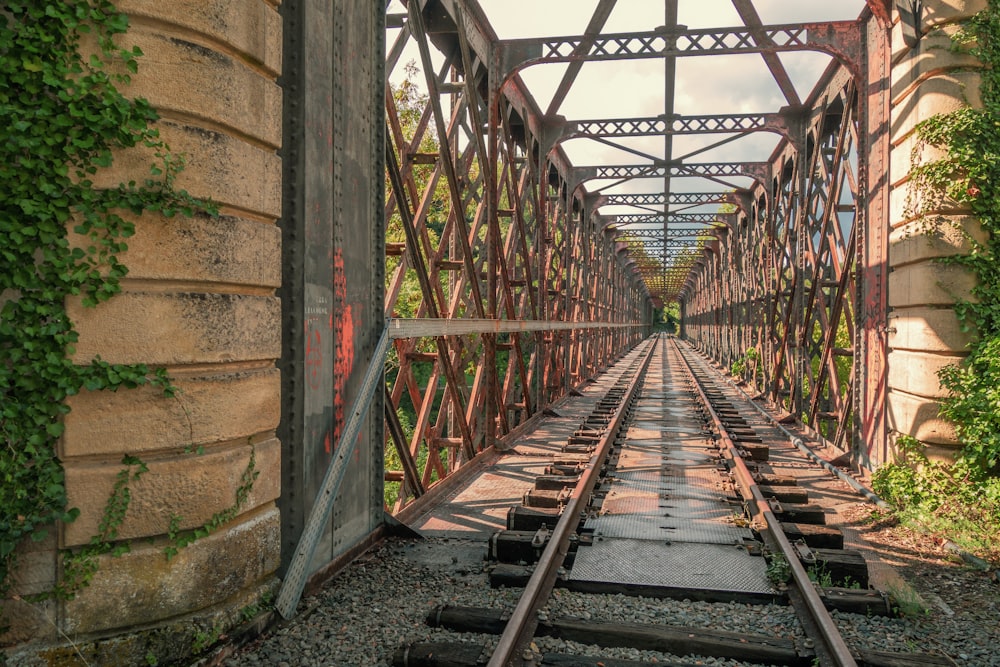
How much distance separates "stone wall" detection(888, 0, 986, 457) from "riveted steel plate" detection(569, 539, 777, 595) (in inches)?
117

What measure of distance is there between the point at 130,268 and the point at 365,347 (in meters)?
2.05

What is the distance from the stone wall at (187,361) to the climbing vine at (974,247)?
591cm

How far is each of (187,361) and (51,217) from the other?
880mm

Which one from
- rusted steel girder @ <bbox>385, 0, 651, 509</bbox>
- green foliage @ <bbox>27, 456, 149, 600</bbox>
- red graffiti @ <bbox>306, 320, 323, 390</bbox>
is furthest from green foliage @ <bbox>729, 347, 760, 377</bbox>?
green foliage @ <bbox>27, 456, 149, 600</bbox>

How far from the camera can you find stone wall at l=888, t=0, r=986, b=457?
20.9 feet

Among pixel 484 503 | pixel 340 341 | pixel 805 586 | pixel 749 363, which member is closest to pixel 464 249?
pixel 484 503

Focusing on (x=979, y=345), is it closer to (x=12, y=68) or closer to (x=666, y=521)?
(x=666, y=521)

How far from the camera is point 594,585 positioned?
4.49 metres

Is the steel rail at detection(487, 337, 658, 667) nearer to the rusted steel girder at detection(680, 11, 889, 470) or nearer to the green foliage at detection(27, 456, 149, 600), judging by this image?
the green foliage at detection(27, 456, 149, 600)

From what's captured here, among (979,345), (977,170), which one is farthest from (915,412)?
(977,170)

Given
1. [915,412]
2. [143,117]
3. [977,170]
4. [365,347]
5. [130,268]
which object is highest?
[977,170]

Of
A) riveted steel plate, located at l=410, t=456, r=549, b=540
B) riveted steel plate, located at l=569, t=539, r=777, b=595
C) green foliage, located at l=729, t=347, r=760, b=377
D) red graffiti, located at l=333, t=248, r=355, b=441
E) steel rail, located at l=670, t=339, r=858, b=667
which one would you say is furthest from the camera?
green foliage, located at l=729, t=347, r=760, b=377

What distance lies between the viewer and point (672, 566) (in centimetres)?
→ 485

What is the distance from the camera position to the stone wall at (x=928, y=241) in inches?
251
